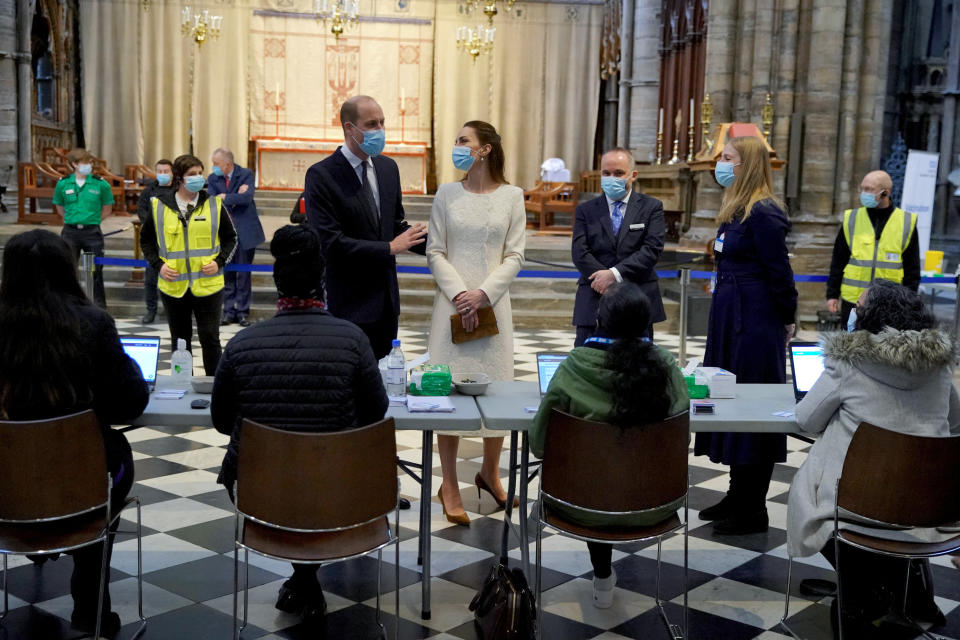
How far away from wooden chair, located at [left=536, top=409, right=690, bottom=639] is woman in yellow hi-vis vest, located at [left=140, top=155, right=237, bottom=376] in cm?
353

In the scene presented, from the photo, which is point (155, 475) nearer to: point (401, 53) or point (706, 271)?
point (706, 271)

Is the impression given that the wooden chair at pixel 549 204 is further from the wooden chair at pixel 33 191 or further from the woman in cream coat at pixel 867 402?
the woman in cream coat at pixel 867 402

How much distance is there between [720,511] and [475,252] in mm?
1587

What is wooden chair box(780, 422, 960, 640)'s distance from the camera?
310 cm

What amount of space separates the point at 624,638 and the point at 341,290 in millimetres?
1869

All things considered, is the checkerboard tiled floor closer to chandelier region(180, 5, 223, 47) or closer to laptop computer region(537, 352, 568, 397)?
laptop computer region(537, 352, 568, 397)

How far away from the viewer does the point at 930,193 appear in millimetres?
11328

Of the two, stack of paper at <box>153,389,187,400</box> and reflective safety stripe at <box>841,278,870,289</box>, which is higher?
reflective safety stripe at <box>841,278,870,289</box>

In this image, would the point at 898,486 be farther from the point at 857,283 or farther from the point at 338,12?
the point at 338,12

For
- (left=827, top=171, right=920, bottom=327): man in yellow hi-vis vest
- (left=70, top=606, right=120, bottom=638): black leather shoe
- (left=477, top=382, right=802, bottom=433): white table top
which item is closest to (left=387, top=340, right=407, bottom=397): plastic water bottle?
(left=477, top=382, right=802, bottom=433): white table top

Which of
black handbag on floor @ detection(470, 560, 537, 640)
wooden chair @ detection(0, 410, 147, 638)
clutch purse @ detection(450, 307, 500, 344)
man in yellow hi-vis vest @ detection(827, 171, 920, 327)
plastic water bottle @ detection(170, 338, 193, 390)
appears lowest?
black handbag on floor @ detection(470, 560, 537, 640)

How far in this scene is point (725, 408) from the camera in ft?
12.3

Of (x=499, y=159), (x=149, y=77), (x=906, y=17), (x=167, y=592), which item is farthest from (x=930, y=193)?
(x=149, y=77)

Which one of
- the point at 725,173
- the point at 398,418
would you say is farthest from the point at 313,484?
the point at 725,173
